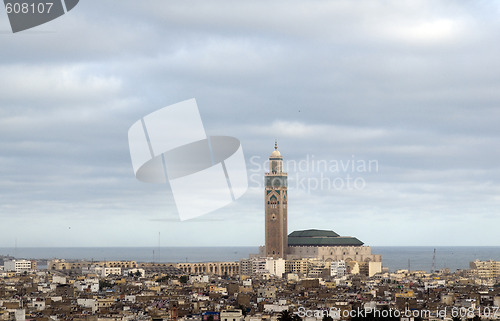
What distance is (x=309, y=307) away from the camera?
51219 millimetres

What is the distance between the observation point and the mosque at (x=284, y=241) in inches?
4031

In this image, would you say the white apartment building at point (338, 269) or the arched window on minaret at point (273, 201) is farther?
the arched window on minaret at point (273, 201)

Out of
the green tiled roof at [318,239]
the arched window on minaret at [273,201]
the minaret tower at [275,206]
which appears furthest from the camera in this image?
the green tiled roof at [318,239]

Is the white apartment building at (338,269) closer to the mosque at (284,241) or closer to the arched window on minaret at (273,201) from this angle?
the mosque at (284,241)

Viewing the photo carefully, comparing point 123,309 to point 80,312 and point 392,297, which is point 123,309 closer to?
point 80,312

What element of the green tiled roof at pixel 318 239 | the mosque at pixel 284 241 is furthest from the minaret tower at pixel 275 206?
the green tiled roof at pixel 318 239

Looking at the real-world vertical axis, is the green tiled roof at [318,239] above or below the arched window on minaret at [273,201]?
below

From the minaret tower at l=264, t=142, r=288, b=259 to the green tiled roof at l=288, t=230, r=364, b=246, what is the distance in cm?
269

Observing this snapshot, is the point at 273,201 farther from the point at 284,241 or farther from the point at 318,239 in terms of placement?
the point at 318,239

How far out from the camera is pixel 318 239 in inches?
4171

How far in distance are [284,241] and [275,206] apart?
360cm

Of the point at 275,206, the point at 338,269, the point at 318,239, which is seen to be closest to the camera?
the point at 338,269

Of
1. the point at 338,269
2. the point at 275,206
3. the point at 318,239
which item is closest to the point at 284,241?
the point at 275,206

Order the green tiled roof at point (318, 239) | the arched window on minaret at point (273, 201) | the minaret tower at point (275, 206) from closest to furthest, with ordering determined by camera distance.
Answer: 1. the minaret tower at point (275, 206)
2. the arched window on minaret at point (273, 201)
3. the green tiled roof at point (318, 239)
